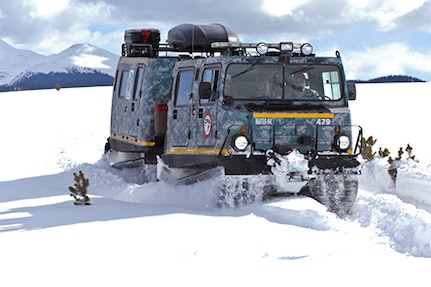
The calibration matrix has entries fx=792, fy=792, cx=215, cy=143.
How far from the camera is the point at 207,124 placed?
11734mm

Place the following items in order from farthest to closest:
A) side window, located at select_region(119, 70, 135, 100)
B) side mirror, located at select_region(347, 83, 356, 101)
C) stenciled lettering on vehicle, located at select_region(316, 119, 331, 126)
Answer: side window, located at select_region(119, 70, 135, 100), side mirror, located at select_region(347, 83, 356, 101), stenciled lettering on vehicle, located at select_region(316, 119, 331, 126)

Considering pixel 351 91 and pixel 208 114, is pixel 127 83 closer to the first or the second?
pixel 208 114

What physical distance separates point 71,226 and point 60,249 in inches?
52.4

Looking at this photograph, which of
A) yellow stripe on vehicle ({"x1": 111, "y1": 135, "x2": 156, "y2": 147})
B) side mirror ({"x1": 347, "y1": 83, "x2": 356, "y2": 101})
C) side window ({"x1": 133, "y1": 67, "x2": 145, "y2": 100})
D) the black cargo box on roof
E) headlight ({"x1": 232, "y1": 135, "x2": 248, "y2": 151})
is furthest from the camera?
side window ({"x1": 133, "y1": 67, "x2": 145, "y2": 100})

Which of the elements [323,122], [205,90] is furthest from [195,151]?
[323,122]

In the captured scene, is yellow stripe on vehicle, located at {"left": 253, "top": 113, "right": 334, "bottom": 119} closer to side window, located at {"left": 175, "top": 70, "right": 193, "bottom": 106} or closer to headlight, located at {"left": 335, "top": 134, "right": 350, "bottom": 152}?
headlight, located at {"left": 335, "top": 134, "right": 350, "bottom": 152}

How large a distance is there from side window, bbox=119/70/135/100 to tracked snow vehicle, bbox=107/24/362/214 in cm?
202

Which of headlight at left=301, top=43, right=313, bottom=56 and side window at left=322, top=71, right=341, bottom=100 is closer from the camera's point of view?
side window at left=322, top=71, right=341, bottom=100

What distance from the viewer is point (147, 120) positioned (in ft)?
45.9

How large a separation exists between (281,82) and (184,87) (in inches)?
72.6

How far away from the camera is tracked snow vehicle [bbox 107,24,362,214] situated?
11.1 meters

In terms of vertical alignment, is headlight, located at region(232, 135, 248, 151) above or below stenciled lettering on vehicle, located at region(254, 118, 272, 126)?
below

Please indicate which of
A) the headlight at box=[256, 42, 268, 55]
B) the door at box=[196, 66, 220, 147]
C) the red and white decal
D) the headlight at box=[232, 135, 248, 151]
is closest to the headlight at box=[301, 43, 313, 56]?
the headlight at box=[256, 42, 268, 55]

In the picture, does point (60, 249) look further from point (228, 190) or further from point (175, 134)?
point (175, 134)
